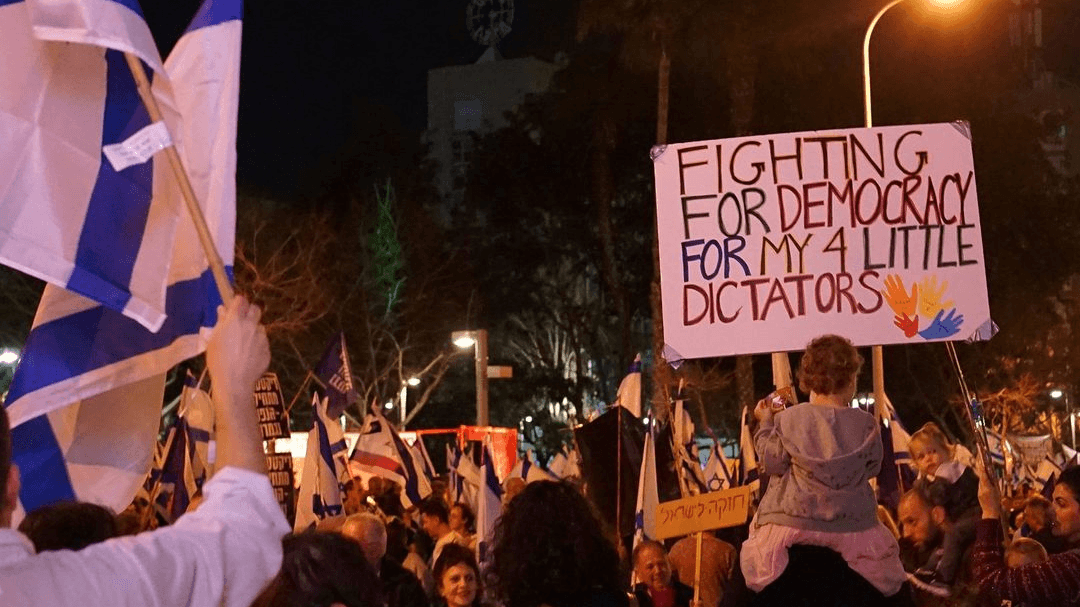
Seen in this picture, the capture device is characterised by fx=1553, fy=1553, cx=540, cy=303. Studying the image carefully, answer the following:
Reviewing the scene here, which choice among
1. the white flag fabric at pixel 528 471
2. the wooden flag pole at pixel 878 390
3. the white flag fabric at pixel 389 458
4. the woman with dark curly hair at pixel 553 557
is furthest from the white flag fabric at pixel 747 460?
the woman with dark curly hair at pixel 553 557

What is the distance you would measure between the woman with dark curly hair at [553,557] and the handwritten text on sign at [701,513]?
11.2 ft

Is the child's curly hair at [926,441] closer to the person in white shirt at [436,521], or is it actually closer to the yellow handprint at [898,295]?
the yellow handprint at [898,295]

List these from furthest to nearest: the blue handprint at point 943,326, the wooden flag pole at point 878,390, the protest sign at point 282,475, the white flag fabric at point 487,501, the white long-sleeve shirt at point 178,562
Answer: the wooden flag pole at point 878,390
the protest sign at point 282,475
the white flag fabric at point 487,501
the blue handprint at point 943,326
the white long-sleeve shirt at point 178,562

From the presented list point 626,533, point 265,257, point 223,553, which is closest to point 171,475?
point 626,533

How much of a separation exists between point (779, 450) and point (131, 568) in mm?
3043

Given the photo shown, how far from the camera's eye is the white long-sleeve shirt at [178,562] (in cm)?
241

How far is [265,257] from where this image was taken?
136 ft

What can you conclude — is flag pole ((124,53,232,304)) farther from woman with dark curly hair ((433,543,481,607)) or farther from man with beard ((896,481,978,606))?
man with beard ((896,481,978,606))

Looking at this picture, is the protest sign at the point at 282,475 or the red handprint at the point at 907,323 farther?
the protest sign at the point at 282,475

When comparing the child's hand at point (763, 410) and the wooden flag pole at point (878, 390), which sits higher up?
the wooden flag pole at point (878, 390)

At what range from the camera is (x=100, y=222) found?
151 inches

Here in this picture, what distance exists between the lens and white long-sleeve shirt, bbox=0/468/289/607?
2.41 metres

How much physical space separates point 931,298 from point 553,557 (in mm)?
4625

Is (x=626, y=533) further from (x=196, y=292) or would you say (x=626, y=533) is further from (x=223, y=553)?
(x=223, y=553)
